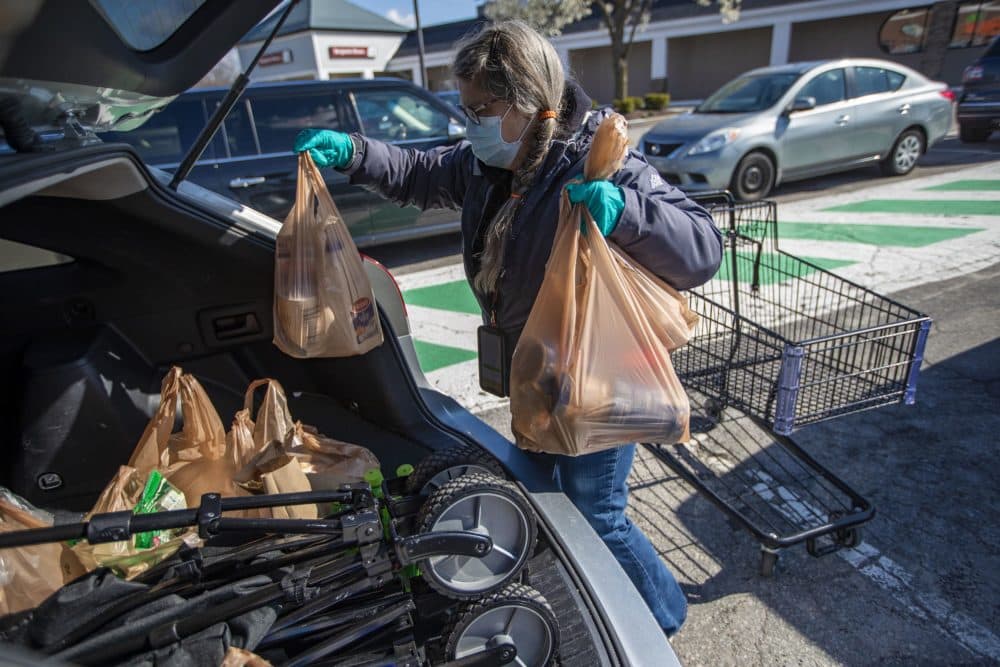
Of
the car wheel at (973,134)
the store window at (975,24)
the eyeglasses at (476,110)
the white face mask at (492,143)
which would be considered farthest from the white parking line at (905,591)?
the store window at (975,24)

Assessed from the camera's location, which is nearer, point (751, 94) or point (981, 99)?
point (751, 94)

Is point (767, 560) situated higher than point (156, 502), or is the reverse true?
point (156, 502)

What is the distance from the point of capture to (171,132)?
18.9 feet

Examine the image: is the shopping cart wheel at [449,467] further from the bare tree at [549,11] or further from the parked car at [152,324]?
the bare tree at [549,11]

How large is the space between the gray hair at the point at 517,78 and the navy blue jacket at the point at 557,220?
1.5 inches

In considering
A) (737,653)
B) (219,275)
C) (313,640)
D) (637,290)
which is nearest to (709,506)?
(737,653)

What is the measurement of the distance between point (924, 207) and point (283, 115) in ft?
25.2

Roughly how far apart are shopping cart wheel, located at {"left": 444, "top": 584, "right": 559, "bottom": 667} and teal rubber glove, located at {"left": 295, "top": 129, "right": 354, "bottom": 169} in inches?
61.0

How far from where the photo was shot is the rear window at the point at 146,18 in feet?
4.69

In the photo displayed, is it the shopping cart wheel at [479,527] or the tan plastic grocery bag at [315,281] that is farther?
the tan plastic grocery bag at [315,281]

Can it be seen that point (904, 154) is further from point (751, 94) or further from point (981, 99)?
point (981, 99)

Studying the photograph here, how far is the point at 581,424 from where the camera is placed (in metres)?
1.60

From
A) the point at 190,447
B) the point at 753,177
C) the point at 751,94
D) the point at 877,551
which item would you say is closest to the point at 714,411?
the point at 877,551

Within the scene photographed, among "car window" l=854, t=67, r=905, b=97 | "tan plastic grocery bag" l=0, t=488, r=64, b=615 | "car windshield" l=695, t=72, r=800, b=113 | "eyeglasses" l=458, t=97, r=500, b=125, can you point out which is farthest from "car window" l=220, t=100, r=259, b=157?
"car window" l=854, t=67, r=905, b=97
